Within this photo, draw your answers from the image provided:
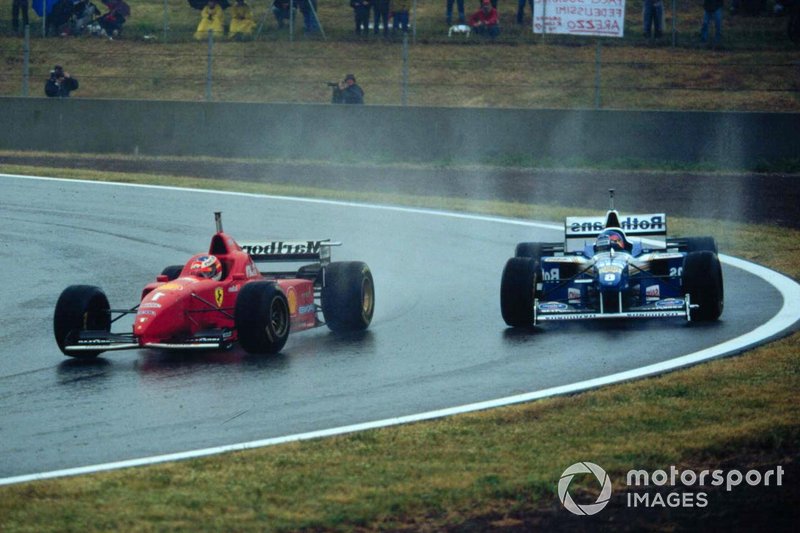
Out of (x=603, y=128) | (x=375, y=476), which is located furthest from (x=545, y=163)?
(x=375, y=476)

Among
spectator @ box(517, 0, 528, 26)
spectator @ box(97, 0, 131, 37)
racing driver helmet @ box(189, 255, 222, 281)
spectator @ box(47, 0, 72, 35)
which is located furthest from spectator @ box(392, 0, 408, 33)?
racing driver helmet @ box(189, 255, 222, 281)

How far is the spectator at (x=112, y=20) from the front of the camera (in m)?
35.1

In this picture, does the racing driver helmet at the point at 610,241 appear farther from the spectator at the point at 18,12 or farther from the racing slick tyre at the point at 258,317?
the spectator at the point at 18,12

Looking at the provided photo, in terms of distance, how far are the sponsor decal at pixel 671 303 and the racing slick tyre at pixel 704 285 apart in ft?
0.59

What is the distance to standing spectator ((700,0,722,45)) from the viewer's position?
31.0m

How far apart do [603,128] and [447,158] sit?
9.89 feet

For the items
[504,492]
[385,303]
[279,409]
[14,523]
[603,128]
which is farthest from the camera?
[603,128]

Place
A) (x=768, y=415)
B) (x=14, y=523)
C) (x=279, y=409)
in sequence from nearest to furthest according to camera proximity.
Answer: (x=14, y=523), (x=768, y=415), (x=279, y=409)

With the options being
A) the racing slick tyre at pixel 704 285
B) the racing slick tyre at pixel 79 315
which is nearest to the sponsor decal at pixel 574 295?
the racing slick tyre at pixel 704 285

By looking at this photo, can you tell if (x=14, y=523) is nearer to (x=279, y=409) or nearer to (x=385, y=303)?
(x=279, y=409)

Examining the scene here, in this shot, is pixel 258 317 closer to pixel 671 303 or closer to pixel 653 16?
pixel 671 303

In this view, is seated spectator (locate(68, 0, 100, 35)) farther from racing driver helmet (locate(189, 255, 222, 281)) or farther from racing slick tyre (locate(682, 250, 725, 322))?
racing slick tyre (locate(682, 250, 725, 322))

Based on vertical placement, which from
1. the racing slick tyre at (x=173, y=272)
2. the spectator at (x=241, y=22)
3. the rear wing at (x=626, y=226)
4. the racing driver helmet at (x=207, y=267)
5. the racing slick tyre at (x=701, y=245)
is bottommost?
the racing slick tyre at (x=173, y=272)

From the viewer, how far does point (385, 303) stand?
46.3 ft
